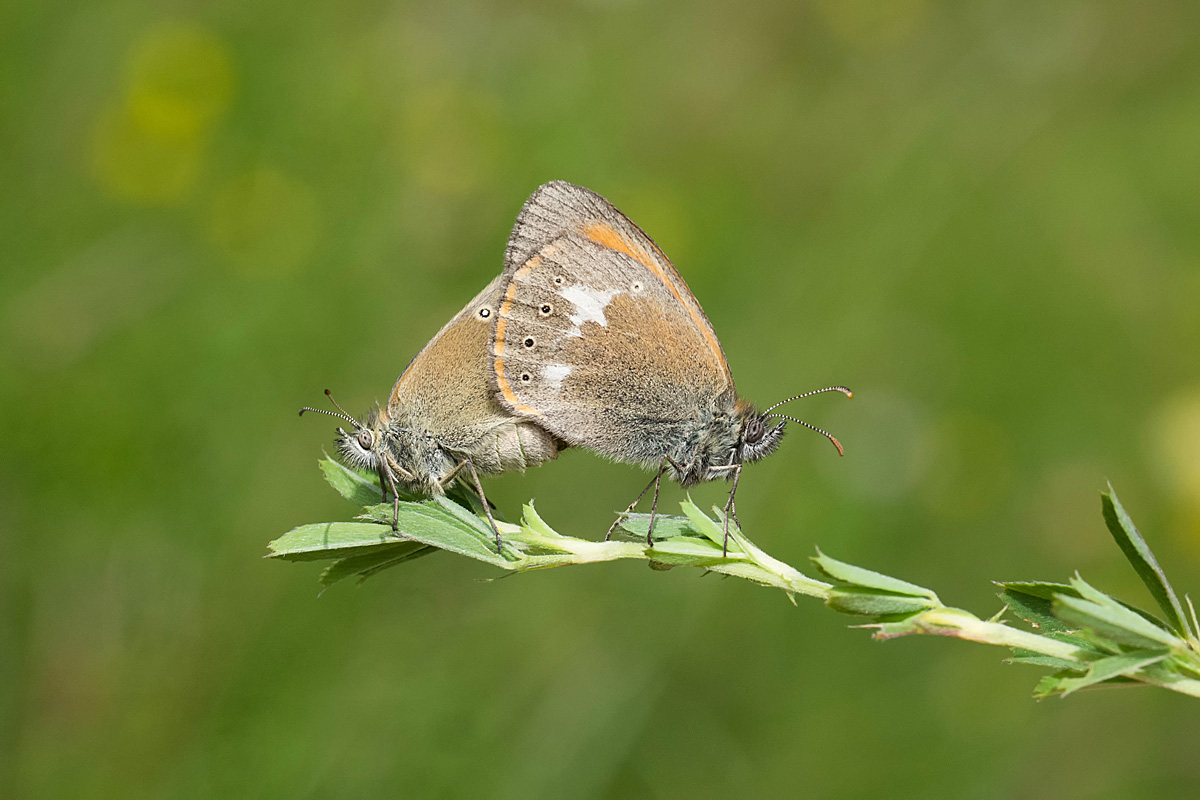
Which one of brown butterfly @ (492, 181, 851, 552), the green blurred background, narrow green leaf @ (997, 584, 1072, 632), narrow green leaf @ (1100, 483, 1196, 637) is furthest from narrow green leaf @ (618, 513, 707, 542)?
the green blurred background

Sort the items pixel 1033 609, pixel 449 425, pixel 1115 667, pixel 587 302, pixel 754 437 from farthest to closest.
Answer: pixel 587 302 → pixel 754 437 → pixel 449 425 → pixel 1033 609 → pixel 1115 667

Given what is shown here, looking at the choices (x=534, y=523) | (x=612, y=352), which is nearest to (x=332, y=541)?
(x=534, y=523)

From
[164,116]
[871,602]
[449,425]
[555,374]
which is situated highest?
[164,116]

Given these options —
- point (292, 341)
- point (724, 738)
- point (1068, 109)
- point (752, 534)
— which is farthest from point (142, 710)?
point (1068, 109)

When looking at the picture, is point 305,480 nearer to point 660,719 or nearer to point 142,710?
point 142,710

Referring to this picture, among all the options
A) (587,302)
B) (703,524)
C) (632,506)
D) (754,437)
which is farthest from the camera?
(587,302)

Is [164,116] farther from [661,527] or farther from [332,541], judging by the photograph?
[661,527]

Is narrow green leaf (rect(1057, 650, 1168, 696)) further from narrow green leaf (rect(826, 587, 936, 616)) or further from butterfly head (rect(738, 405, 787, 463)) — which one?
butterfly head (rect(738, 405, 787, 463))

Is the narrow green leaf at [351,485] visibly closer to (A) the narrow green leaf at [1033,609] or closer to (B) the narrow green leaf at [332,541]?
(B) the narrow green leaf at [332,541]
